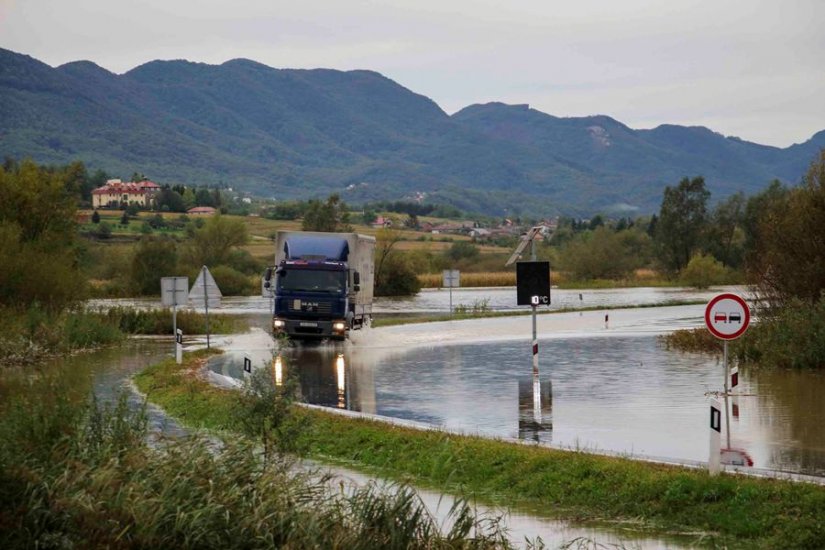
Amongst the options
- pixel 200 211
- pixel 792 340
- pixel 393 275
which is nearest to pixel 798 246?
pixel 792 340

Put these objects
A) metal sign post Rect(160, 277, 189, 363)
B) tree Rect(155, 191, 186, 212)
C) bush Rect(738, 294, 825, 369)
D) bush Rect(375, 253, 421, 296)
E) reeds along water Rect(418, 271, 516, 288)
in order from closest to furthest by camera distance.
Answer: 1. bush Rect(738, 294, 825, 369)
2. metal sign post Rect(160, 277, 189, 363)
3. bush Rect(375, 253, 421, 296)
4. reeds along water Rect(418, 271, 516, 288)
5. tree Rect(155, 191, 186, 212)

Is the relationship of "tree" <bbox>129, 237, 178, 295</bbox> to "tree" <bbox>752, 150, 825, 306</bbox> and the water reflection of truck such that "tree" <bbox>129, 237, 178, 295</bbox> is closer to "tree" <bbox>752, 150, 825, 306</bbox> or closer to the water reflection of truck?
the water reflection of truck

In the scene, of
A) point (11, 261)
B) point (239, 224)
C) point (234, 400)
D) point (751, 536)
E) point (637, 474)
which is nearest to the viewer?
point (751, 536)

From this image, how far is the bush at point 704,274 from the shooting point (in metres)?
100

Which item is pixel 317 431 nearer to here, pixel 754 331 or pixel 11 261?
pixel 754 331

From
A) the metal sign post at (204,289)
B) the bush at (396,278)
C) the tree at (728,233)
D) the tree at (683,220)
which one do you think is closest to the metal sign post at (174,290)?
the metal sign post at (204,289)

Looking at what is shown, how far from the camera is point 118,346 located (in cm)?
4306

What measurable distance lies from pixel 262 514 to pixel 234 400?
250 inches

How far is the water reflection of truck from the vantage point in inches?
1651

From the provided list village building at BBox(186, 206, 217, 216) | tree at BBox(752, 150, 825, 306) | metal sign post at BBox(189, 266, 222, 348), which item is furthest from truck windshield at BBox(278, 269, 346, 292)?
village building at BBox(186, 206, 217, 216)

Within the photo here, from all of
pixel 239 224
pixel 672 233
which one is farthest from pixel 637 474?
pixel 672 233

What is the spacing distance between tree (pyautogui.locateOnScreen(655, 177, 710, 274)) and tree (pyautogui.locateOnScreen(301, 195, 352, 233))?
28.4 metres

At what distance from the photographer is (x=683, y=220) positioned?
113 m

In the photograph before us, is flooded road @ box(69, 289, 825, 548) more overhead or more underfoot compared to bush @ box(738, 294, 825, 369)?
more underfoot
